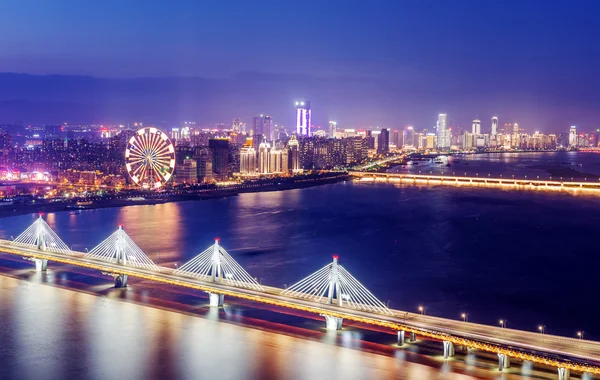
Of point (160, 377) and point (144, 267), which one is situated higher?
point (144, 267)

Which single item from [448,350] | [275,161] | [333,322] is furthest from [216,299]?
[275,161]

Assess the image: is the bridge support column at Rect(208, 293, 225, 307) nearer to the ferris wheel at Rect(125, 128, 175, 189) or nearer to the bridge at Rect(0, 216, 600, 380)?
the bridge at Rect(0, 216, 600, 380)

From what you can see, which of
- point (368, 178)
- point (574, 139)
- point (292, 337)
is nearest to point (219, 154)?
point (368, 178)

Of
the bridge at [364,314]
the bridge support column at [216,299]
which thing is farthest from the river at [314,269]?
the bridge support column at [216,299]

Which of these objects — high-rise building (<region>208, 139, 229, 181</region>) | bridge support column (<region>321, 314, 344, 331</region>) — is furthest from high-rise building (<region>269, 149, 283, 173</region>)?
bridge support column (<region>321, 314, 344, 331</region>)

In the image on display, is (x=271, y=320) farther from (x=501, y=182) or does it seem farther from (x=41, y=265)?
(x=501, y=182)

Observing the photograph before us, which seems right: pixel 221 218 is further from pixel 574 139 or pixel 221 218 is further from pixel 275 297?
pixel 574 139
